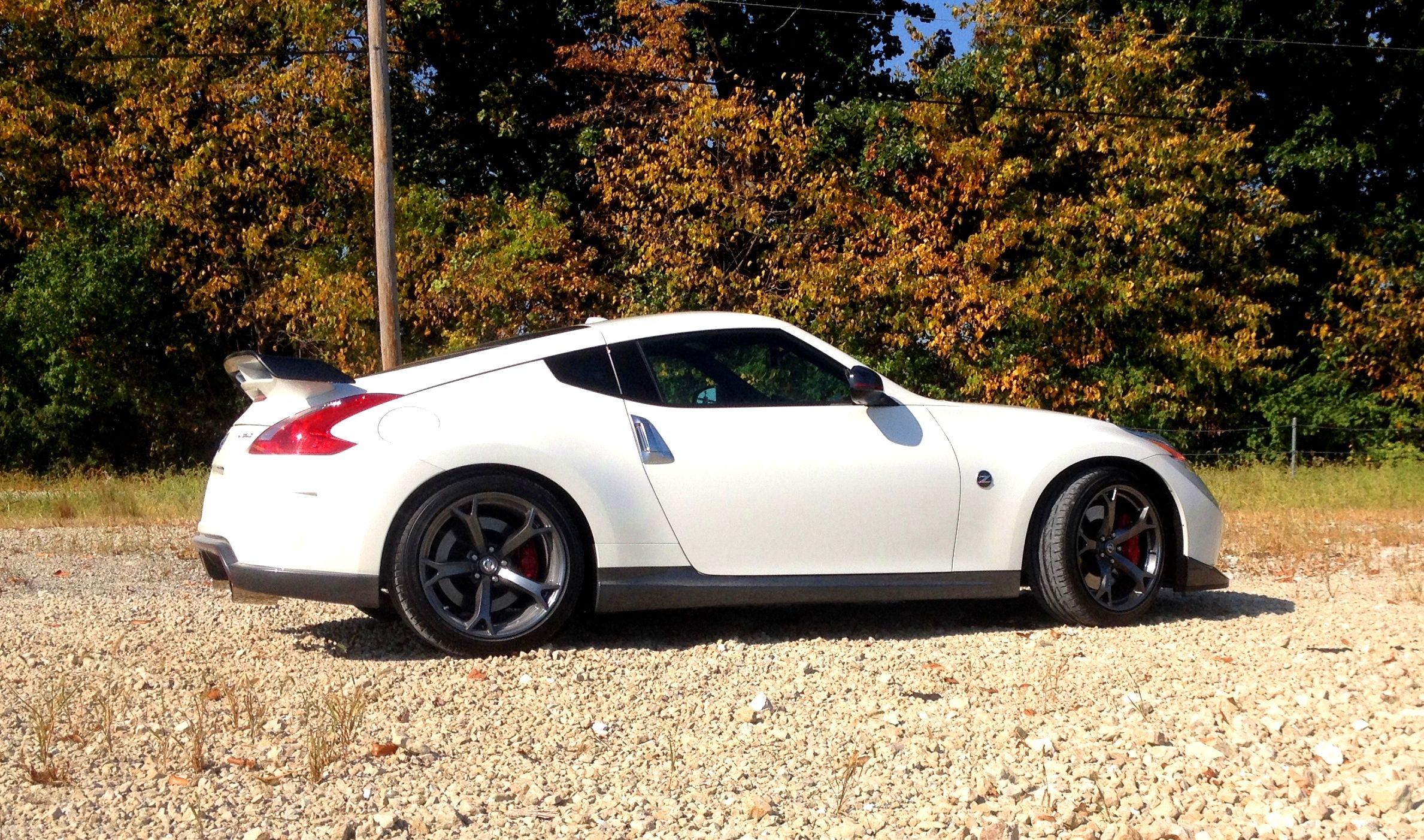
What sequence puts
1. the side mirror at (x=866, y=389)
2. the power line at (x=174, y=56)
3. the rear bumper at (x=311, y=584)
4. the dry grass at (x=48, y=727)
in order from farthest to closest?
1. the power line at (x=174, y=56)
2. the side mirror at (x=866, y=389)
3. the rear bumper at (x=311, y=584)
4. the dry grass at (x=48, y=727)

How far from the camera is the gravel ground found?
12.2 ft

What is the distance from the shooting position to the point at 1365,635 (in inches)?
235

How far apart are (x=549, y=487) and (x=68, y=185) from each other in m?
23.1

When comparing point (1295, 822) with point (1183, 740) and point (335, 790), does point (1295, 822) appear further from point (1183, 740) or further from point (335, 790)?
point (335, 790)

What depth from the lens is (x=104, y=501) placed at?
603 inches

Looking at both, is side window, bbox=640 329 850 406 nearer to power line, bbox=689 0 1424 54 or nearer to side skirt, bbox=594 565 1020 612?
side skirt, bbox=594 565 1020 612

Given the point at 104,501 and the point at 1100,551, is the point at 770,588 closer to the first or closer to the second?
the point at 1100,551

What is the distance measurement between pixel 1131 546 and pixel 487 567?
116 inches

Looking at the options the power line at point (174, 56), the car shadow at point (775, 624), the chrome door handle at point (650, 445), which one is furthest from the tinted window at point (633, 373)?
the power line at point (174, 56)

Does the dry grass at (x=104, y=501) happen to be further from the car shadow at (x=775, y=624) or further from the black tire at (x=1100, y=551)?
the black tire at (x=1100, y=551)

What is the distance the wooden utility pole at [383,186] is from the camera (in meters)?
14.9

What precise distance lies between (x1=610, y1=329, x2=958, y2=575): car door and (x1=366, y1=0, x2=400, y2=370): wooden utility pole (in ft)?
30.2

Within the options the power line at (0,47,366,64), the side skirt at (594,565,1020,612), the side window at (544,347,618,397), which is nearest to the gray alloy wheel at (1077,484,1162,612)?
the side skirt at (594,565,1020,612)

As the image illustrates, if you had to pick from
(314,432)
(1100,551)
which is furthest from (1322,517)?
(314,432)
